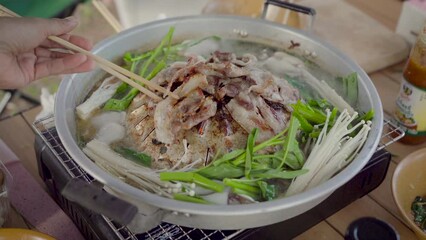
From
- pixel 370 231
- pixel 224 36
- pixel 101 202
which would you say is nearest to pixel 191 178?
pixel 101 202

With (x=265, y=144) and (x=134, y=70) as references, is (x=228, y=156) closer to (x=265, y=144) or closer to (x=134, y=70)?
(x=265, y=144)

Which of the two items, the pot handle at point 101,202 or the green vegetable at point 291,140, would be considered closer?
the pot handle at point 101,202

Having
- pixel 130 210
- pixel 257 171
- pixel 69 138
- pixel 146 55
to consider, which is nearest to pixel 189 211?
pixel 130 210

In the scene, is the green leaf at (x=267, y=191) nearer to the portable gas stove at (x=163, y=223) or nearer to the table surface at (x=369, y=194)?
the portable gas stove at (x=163, y=223)

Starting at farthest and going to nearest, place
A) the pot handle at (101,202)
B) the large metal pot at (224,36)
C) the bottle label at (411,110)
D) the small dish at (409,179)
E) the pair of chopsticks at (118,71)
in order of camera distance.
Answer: the bottle label at (411,110) → the small dish at (409,179) → the pair of chopsticks at (118,71) → the large metal pot at (224,36) → the pot handle at (101,202)

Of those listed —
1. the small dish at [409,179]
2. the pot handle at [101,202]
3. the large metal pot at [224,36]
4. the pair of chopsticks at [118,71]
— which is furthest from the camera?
the small dish at [409,179]

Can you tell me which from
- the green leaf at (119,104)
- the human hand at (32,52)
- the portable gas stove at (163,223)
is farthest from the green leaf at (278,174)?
the human hand at (32,52)
